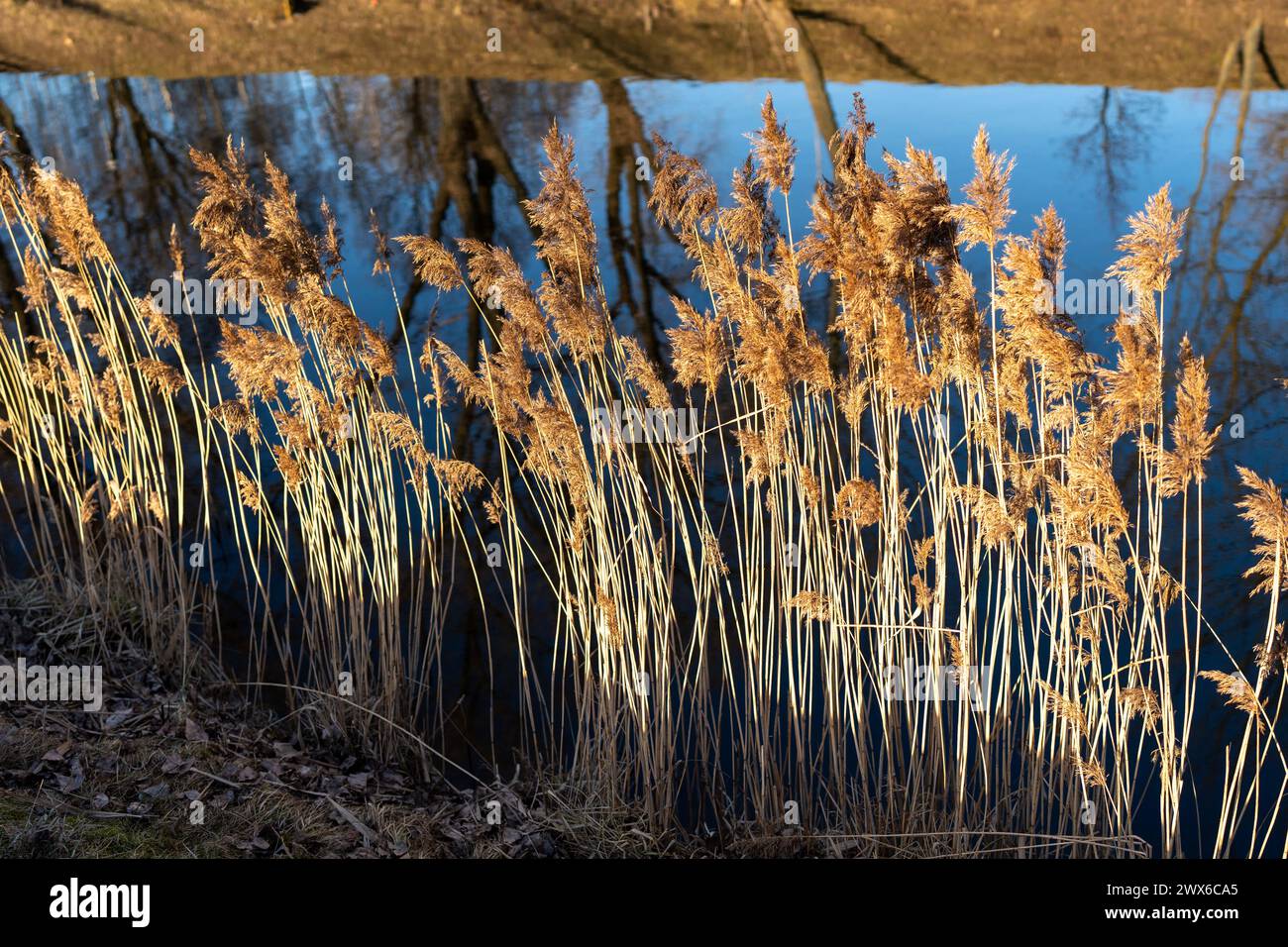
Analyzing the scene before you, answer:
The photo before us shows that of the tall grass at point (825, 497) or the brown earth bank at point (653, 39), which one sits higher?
the brown earth bank at point (653, 39)

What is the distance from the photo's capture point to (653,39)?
14.3 meters

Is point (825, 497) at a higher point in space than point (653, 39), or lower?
lower

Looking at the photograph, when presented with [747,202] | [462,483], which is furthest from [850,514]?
[462,483]

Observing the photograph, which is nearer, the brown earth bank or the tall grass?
the tall grass

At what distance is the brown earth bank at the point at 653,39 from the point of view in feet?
41.6

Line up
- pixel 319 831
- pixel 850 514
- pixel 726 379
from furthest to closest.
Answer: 1. pixel 726 379
2. pixel 319 831
3. pixel 850 514

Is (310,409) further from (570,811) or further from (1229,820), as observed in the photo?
(1229,820)

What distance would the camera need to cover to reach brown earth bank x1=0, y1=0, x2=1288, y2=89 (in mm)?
12688

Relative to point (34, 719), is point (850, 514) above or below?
above

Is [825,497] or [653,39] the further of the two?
[653,39]

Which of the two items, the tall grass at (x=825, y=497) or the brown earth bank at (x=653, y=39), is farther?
the brown earth bank at (x=653, y=39)

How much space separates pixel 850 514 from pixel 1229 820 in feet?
5.79

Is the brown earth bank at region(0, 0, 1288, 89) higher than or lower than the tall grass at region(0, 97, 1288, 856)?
higher

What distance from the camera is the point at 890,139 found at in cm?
1042
